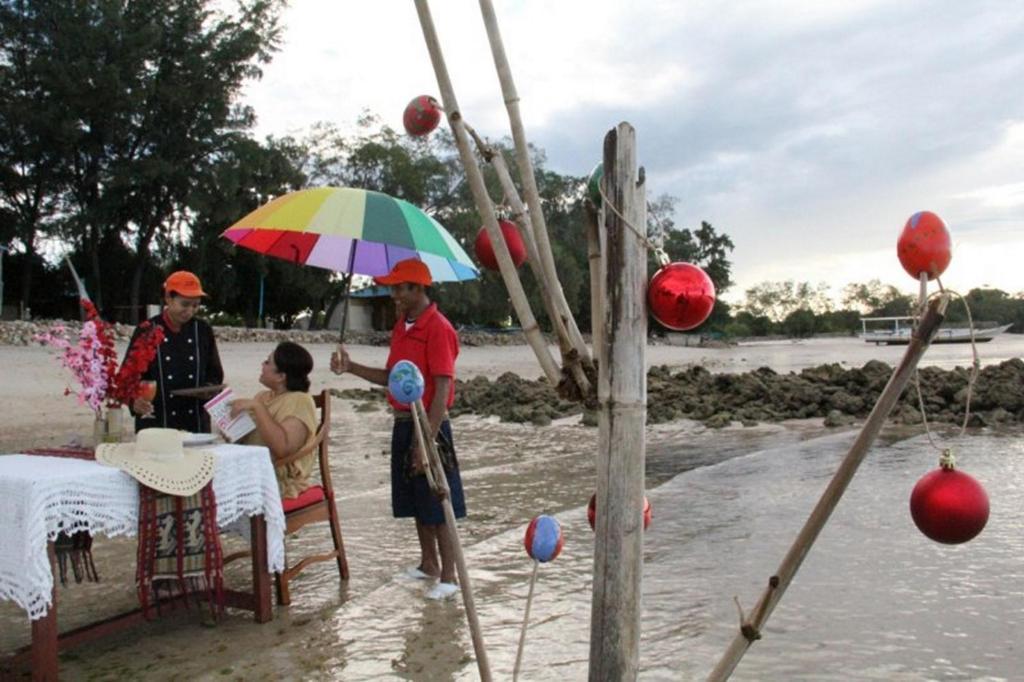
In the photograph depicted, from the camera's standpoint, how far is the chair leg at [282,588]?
5.02 metres

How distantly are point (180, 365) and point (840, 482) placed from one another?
4.70 m

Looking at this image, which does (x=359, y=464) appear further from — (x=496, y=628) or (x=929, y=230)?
(x=929, y=230)

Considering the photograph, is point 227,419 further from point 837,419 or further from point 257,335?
point 257,335

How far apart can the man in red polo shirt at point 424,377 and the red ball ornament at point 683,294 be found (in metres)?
3.03

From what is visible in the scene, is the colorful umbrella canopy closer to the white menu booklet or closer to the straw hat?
the white menu booklet

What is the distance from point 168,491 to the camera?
404cm

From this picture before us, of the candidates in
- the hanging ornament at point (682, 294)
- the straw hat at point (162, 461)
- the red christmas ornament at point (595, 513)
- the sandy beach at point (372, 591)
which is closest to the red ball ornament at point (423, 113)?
the hanging ornament at point (682, 294)

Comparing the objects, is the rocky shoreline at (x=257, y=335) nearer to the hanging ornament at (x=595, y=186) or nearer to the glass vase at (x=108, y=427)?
the glass vase at (x=108, y=427)

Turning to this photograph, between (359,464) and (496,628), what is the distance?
6765mm

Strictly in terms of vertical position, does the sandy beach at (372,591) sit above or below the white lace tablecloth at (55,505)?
below

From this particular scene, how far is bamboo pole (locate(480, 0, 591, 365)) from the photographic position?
5.91 feet

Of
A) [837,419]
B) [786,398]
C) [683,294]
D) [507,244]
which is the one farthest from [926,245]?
[786,398]

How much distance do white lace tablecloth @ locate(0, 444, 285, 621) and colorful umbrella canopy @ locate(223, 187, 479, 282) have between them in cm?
124

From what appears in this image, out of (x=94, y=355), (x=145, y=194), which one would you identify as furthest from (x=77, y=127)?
(x=94, y=355)
